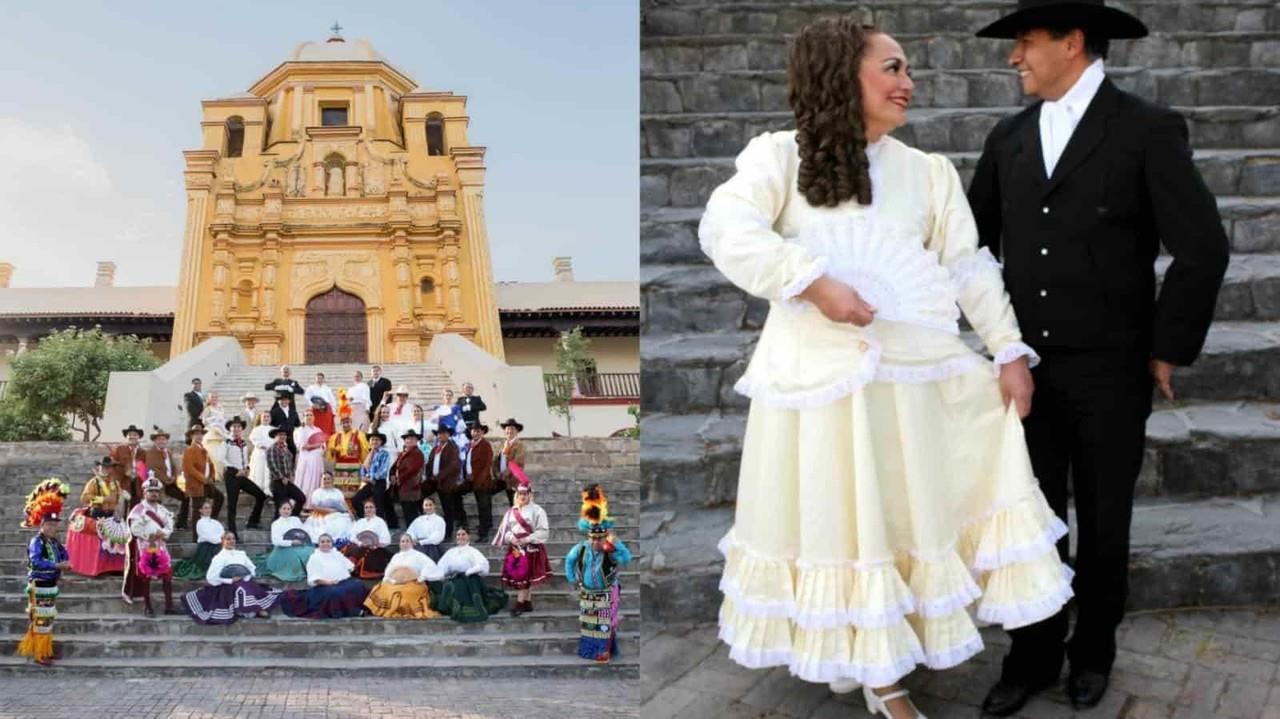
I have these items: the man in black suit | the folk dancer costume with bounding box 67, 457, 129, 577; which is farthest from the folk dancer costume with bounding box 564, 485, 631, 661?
the man in black suit

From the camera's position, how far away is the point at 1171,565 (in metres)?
2.77

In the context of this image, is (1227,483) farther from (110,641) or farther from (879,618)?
(110,641)

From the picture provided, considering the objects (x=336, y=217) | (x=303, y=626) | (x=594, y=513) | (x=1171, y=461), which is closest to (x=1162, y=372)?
(x=1171, y=461)

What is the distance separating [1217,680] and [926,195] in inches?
52.7

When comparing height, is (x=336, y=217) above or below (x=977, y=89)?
above

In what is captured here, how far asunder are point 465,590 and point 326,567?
1.22 m

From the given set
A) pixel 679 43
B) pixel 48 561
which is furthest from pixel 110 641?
pixel 679 43

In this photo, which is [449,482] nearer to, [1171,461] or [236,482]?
[236,482]

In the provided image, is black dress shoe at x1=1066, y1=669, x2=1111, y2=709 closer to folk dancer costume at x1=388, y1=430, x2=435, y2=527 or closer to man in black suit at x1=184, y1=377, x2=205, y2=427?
folk dancer costume at x1=388, y1=430, x2=435, y2=527

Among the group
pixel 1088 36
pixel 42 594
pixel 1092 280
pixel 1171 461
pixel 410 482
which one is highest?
pixel 1088 36

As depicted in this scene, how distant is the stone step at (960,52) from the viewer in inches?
215

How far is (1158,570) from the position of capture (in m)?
2.77

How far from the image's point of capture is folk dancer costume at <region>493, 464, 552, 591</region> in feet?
26.1

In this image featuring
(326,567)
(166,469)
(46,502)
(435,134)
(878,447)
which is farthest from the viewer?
(435,134)
